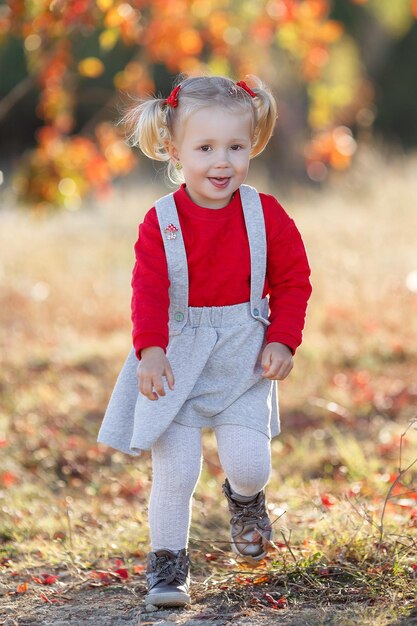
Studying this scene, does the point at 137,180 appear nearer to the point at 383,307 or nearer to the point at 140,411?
the point at 383,307

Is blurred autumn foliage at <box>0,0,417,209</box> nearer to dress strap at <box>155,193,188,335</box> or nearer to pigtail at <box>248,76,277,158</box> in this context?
pigtail at <box>248,76,277,158</box>

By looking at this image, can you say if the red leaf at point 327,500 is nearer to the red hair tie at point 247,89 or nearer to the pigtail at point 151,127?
the pigtail at point 151,127

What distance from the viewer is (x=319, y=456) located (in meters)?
4.66

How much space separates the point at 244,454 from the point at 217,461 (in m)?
1.94

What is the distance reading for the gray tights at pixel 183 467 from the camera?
9.53ft

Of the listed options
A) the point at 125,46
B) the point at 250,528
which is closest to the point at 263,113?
the point at 250,528

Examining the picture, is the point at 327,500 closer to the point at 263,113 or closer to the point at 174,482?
the point at 174,482

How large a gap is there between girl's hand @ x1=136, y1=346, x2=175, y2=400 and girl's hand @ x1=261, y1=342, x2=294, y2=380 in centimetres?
29

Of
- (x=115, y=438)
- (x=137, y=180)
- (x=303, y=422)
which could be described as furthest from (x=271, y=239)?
(x=137, y=180)

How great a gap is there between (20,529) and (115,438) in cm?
104

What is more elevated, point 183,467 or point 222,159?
point 222,159

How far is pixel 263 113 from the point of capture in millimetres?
2961

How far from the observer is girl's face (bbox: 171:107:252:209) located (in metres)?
2.84

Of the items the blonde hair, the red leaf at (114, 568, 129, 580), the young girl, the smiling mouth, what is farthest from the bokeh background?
the smiling mouth
